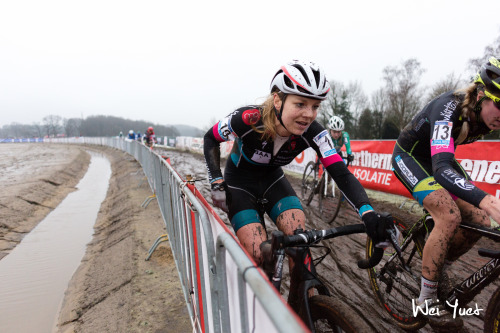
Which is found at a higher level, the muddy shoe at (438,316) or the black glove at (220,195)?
the black glove at (220,195)

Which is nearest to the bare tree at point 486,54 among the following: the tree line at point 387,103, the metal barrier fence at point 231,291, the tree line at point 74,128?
the tree line at point 387,103

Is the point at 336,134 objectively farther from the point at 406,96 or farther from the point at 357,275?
the point at 406,96

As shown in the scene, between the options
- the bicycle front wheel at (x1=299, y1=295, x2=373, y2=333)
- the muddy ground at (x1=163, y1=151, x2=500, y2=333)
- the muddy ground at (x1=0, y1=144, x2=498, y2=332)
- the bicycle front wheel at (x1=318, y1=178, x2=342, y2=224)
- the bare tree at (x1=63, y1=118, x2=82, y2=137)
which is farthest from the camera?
the bare tree at (x1=63, y1=118, x2=82, y2=137)

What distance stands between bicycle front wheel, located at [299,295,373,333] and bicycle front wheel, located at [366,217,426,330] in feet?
4.89

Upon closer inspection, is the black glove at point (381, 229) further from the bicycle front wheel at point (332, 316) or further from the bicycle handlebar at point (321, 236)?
the bicycle front wheel at point (332, 316)

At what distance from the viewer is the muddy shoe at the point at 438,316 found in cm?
238

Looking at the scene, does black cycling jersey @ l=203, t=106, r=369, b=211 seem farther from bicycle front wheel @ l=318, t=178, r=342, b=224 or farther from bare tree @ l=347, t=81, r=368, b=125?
bare tree @ l=347, t=81, r=368, b=125

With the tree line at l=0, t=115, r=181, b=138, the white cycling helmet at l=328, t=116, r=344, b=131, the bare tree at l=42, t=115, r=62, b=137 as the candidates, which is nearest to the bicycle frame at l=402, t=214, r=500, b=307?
the white cycling helmet at l=328, t=116, r=344, b=131

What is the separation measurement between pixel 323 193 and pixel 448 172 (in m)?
5.74

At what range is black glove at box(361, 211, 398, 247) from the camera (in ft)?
5.71

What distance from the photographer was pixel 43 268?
18.1 feet

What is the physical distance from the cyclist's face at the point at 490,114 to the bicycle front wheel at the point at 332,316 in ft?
6.01

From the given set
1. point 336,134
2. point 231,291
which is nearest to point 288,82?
point 231,291

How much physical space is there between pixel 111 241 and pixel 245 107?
198 inches
